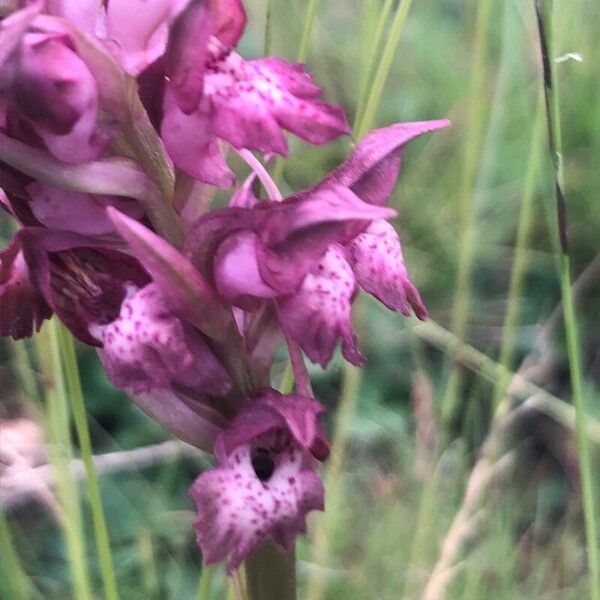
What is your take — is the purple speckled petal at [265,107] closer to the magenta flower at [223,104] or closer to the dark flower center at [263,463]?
→ the magenta flower at [223,104]

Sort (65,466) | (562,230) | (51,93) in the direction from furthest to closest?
(65,466) < (562,230) < (51,93)

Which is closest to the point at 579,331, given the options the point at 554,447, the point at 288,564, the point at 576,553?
the point at 554,447

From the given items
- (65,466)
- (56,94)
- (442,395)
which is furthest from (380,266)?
(442,395)

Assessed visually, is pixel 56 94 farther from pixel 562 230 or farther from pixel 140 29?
pixel 562 230

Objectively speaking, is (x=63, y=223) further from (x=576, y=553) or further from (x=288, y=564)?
(x=576, y=553)

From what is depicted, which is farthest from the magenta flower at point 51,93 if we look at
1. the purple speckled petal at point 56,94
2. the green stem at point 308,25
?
the green stem at point 308,25

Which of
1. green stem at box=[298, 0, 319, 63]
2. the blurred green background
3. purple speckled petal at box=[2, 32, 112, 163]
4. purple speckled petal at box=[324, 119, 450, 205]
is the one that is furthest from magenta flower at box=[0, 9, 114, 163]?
the blurred green background
